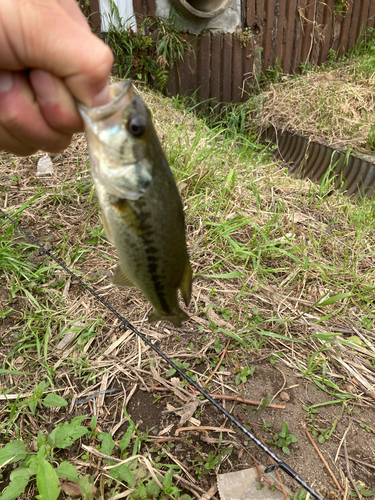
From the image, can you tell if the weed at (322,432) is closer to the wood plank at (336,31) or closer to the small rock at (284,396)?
the small rock at (284,396)

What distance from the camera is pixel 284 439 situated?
2014mm

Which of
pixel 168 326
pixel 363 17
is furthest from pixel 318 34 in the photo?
pixel 168 326

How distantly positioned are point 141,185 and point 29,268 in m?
1.95

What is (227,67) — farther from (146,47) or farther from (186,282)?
(186,282)

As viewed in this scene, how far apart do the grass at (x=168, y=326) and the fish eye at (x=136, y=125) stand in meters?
1.44

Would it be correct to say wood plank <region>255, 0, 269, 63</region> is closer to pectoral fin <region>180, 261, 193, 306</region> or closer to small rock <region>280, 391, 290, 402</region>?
small rock <region>280, 391, 290, 402</region>

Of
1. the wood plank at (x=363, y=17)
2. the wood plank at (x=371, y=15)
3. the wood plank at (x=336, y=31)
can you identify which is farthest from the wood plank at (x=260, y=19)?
the wood plank at (x=371, y=15)

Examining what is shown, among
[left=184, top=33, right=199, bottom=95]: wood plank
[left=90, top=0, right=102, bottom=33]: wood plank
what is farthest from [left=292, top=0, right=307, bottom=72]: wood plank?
[left=90, top=0, right=102, bottom=33]: wood plank

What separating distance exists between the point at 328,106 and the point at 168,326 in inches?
222

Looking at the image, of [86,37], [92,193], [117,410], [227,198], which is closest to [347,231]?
[227,198]

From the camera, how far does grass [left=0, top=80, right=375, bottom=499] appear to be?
1.90 metres

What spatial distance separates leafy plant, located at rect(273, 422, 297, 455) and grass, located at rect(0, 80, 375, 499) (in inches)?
3.7

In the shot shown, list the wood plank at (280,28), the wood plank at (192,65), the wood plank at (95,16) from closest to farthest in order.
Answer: the wood plank at (95,16) → the wood plank at (192,65) → the wood plank at (280,28)

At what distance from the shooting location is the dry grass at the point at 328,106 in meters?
6.02
